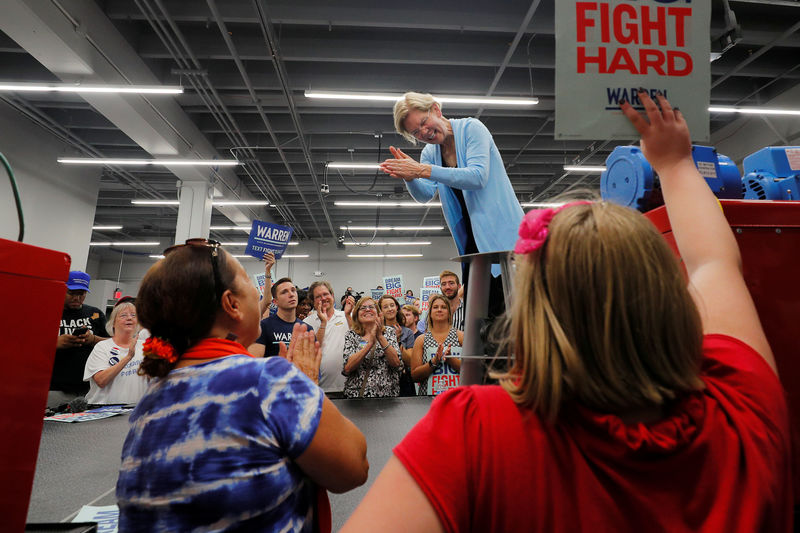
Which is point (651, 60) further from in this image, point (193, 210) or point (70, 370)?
point (193, 210)

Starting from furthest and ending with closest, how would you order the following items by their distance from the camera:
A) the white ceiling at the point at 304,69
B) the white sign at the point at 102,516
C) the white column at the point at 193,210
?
Answer: the white column at the point at 193,210 < the white ceiling at the point at 304,69 < the white sign at the point at 102,516

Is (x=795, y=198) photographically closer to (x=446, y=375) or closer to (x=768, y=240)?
(x=768, y=240)

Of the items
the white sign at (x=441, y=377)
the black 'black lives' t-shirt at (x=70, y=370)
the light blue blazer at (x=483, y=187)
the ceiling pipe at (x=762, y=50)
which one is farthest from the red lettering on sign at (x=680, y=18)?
the ceiling pipe at (x=762, y=50)

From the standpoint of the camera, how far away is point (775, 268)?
0.94 meters

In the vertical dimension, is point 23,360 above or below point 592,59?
below

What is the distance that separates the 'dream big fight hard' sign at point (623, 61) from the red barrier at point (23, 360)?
1349 mm

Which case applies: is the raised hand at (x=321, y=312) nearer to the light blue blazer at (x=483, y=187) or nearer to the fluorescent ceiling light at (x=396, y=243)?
the light blue blazer at (x=483, y=187)

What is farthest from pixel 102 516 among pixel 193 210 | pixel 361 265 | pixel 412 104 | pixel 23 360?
pixel 361 265

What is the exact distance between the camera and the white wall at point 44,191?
7113 millimetres

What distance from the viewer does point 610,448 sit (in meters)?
0.45

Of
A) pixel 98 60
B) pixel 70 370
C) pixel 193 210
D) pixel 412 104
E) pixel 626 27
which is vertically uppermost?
pixel 98 60

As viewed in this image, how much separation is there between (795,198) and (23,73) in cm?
926

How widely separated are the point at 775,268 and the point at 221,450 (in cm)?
129

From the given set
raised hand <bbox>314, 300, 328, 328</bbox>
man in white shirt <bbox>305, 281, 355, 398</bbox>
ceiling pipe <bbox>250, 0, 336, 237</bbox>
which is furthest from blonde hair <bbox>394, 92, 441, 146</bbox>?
ceiling pipe <bbox>250, 0, 336, 237</bbox>
